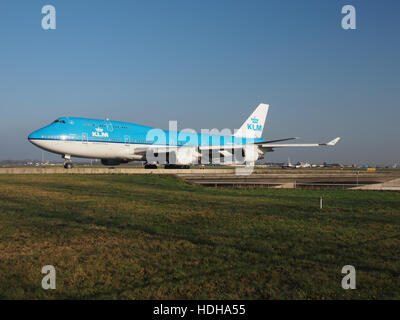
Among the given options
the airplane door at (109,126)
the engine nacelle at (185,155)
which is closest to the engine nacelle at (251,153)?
the engine nacelle at (185,155)

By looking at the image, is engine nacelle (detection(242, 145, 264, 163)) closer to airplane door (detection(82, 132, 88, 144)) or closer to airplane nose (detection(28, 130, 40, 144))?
airplane door (detection(82, 132, 88, 144))

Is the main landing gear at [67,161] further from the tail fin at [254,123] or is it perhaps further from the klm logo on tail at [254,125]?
the klm logo on tail at [254,125]

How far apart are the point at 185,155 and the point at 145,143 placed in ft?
18.5

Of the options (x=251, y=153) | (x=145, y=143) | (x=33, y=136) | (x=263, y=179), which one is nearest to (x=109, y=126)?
(x=145, y=143)

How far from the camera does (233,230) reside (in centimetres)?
1059

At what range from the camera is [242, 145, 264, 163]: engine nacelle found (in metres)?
51.0

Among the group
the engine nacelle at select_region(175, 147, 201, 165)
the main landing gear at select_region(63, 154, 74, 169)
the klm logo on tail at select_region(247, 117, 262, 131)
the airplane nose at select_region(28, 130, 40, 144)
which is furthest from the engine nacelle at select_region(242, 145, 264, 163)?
the airplane nose at select_region(28, 130, 40, 144)

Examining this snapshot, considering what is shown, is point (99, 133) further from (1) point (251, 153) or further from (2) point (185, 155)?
(1) point (251, 153)

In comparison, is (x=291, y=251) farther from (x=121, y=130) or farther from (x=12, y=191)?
(x=121, y=130)

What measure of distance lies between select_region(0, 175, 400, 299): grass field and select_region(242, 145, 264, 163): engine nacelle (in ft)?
120

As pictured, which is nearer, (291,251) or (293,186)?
(291,251)
